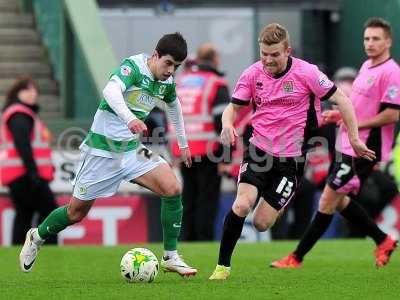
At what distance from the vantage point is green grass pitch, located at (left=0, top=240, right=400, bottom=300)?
923 centimetres

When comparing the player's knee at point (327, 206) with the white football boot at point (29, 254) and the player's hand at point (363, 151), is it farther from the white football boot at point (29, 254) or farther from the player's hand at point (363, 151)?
the white football boot at point (29, 254)

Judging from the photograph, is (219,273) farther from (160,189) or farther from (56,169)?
(56,169)

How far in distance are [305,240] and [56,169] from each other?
5.21 meters

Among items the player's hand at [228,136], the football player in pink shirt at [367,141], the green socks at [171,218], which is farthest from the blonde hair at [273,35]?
the football player in pink shirt at [367,141]

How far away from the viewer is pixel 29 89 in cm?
1486

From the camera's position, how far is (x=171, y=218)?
34.4ft

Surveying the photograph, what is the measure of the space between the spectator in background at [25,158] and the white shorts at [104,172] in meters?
4.44

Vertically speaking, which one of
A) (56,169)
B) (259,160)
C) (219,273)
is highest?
(259,160)

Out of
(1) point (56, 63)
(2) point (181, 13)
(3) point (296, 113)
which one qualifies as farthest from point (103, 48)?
(3) point (296, 113)

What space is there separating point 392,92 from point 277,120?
1.59 m

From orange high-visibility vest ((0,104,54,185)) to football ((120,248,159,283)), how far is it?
504cm

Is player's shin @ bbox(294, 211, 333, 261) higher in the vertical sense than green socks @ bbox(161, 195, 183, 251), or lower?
lower

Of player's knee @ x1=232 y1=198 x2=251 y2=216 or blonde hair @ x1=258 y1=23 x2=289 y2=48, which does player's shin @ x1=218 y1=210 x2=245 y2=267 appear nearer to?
player's knee @ x1=232 y1=198 x2=251 y2=216

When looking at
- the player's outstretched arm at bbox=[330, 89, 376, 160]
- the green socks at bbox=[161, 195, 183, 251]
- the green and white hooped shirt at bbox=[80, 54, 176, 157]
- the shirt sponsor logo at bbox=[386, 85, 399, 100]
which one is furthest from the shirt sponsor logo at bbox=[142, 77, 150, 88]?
the shirt sponsor logo at bbox=[386, 85, 399, 100]
